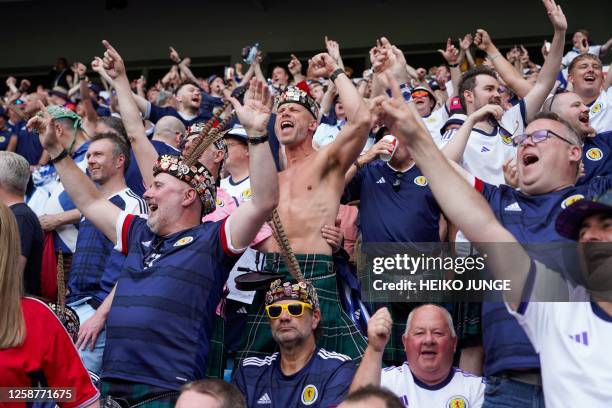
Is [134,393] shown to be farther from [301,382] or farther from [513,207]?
[513,207]

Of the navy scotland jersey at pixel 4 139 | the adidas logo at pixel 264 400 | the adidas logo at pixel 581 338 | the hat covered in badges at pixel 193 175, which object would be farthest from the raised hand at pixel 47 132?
the navy scotland jersey at pixel 4 139

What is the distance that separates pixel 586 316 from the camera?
2914 millimetres

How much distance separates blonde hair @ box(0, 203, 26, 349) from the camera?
3.30 metres

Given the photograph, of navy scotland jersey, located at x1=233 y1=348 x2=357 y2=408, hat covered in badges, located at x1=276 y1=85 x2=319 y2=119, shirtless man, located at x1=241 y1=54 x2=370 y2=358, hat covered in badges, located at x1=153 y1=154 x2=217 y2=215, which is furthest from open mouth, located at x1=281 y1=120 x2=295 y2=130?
navy scotland jersey, located at x1=233 y1=348 x2=357 y2=408

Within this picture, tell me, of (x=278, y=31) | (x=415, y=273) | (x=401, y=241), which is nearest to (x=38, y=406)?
(x=415, y=273)

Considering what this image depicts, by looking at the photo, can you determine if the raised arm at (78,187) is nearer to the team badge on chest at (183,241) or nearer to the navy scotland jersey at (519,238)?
the team badge on chest at (183,241)

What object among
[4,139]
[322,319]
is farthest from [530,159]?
[4,139]

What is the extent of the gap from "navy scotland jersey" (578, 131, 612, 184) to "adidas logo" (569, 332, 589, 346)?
3.15 meters

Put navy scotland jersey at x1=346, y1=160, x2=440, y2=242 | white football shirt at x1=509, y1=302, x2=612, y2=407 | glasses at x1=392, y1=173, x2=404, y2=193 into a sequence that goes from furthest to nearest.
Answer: glasses at x1=392, y1=173, x2=404, y2=193
navy scotland jersey at x1=346, y1=160, x2=440, y2=242
white football shirt at x1=509, y1=302, x2=612, y2=407

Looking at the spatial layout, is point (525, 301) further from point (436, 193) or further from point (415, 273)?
point (415, 273)

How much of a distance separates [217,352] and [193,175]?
101 cm

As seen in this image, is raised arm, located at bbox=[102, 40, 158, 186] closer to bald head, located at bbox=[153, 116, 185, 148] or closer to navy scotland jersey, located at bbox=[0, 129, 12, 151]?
bald head, located at bbox=[153, 116, 185, 148]

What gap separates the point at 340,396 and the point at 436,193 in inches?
61.7

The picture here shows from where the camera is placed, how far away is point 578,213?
10.1ft
